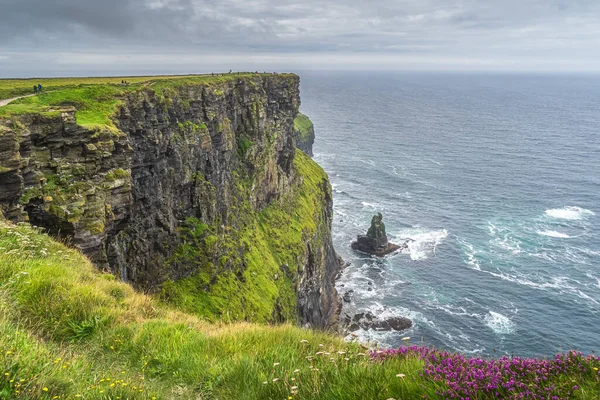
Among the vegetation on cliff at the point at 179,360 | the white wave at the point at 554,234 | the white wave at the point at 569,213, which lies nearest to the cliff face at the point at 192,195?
the vegetation on cliff at the point at 179,360

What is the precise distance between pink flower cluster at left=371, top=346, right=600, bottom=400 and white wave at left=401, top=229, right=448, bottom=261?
284 ft

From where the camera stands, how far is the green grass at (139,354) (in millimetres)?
6301

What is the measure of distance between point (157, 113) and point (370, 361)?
Result: 122 ft

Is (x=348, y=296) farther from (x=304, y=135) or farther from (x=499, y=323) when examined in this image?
(x=304, y=135)

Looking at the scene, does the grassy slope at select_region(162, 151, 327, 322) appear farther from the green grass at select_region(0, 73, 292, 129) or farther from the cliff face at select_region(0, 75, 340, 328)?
the green grass at select_region(0, 73, 292, 129)

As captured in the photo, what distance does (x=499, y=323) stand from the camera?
6581cm

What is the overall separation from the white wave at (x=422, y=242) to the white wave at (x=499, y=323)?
23027 mm

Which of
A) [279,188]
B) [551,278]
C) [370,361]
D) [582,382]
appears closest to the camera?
[582,382]

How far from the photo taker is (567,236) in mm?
93500

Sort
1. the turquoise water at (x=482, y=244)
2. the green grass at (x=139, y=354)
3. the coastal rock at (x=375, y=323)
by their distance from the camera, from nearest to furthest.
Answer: the green grass at (x=139, y=354) < the turquoise water at (x=482, y=244) < the coastal rock at (x=375, y=323)

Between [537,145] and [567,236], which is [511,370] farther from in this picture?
[537,145]

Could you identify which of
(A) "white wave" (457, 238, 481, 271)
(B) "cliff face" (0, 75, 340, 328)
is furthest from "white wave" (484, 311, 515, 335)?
(B) "cliff face" (0, 75, 340, 328)

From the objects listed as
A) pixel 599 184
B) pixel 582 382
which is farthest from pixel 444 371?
pixel 599 184

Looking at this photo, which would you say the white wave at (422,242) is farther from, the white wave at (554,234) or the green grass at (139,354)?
the green grass at (139,354)
